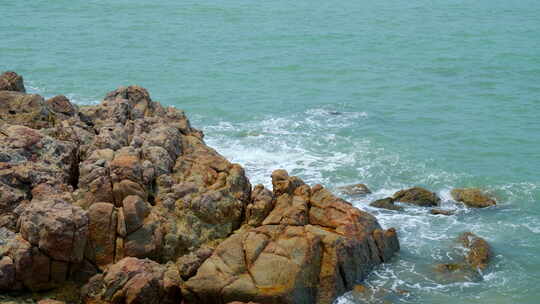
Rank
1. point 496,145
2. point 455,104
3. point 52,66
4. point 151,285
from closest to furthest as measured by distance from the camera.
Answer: point 151,285 → point 496,145 → point 455,104 → point 52,66

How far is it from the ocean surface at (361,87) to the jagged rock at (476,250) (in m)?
0.59

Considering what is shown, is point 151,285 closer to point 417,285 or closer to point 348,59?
point 417,285

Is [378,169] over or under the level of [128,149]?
under

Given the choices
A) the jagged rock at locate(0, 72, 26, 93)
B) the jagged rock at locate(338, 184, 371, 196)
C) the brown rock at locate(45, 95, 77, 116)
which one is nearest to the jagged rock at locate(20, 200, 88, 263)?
the brown rock at locate(45, 95, 77, 116)

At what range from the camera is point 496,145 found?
47.4 meters

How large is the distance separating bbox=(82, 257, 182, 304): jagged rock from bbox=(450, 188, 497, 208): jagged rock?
1997 cm

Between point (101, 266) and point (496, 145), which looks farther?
point (496, 145)

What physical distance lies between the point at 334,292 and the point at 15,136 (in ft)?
47.8

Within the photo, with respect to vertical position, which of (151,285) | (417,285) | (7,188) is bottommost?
(417,285)

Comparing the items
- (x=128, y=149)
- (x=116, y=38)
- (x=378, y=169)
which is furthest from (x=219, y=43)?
(x=128, y=149)

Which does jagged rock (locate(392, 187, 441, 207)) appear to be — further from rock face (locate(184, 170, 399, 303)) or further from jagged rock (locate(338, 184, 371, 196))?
rock face (locate(184, 170, 399, 303))

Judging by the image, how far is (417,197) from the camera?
124 feet

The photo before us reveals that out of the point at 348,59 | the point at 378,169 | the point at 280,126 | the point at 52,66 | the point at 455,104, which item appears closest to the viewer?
the point at 378,169

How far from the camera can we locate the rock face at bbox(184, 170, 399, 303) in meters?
24.8
